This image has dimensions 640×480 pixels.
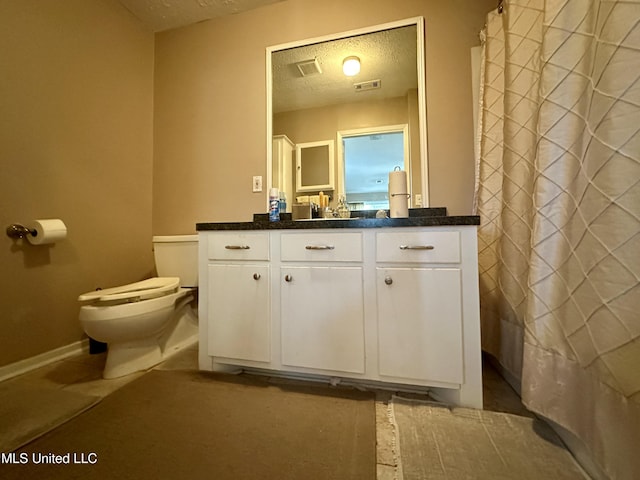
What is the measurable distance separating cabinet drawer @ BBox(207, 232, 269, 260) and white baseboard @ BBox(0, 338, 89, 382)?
1.07 metres

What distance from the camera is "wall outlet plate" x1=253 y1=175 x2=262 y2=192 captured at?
1728mm

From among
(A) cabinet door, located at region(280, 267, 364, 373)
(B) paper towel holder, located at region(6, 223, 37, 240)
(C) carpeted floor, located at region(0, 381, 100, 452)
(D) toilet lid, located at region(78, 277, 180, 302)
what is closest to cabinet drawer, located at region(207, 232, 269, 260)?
(A) cabinet door, located at region(280, 267, 364, 373)

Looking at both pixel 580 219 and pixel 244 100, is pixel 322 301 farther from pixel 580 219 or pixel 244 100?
pixel 244 100

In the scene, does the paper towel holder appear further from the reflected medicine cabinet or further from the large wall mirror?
the reflected medicine cabinet

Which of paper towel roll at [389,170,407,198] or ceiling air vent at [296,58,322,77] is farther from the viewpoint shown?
ceiling air vent at [296,58,322,77]

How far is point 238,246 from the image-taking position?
119 cm

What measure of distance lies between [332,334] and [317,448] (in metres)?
0.38

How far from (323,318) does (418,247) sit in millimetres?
486

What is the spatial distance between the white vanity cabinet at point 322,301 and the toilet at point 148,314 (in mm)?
679

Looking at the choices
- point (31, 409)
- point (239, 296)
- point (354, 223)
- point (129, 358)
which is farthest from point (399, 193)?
point (31, 409)

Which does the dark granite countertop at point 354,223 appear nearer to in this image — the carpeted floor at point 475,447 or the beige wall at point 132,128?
the beige wall at point 132,128

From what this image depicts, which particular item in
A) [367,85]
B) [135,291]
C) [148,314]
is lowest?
[148,314]

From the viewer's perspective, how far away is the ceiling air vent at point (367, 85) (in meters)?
1.59

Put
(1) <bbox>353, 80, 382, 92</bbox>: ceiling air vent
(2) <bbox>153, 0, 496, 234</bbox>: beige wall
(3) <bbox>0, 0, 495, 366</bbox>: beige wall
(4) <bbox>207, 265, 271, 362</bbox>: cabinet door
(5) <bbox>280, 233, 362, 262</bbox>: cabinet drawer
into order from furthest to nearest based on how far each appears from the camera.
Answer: (1) <bbox>353, 80, 382, 92</bbox>: ceiling air vent → (2) <bbox>153, 0, 496, 234</bbox>: beige wall → (3) <bbox>0, 0, 495, 366</bbox>: beige wall → (4) <bbox>207, 265, 271, 362</bbox>: cabinet door → (5) <bbox>280, 233, 362, 262</bbox>: cabinet drawer
